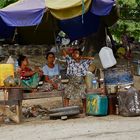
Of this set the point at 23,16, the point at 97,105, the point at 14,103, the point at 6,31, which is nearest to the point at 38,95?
the point at 14,103

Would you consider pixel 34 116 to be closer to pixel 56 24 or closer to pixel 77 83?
pixel 77 83

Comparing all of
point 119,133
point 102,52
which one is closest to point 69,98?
point 102,52

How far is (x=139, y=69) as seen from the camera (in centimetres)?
1349

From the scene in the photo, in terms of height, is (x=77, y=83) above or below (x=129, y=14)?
below

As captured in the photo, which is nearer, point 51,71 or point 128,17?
point 51,71

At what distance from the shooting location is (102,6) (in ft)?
36.0

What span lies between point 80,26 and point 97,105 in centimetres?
404

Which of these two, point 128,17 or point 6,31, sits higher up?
point 128,17

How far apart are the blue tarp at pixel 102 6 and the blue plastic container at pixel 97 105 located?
1.97m

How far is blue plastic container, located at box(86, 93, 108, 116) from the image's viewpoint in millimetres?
10602

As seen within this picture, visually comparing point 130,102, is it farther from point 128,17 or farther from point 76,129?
point 128,17

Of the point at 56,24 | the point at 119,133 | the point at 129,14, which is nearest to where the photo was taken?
the point at 119,133

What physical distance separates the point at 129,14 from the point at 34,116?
6.79 meters

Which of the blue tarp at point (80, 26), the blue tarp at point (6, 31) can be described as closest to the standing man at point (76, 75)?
the blue tarp at point (80, 26)
